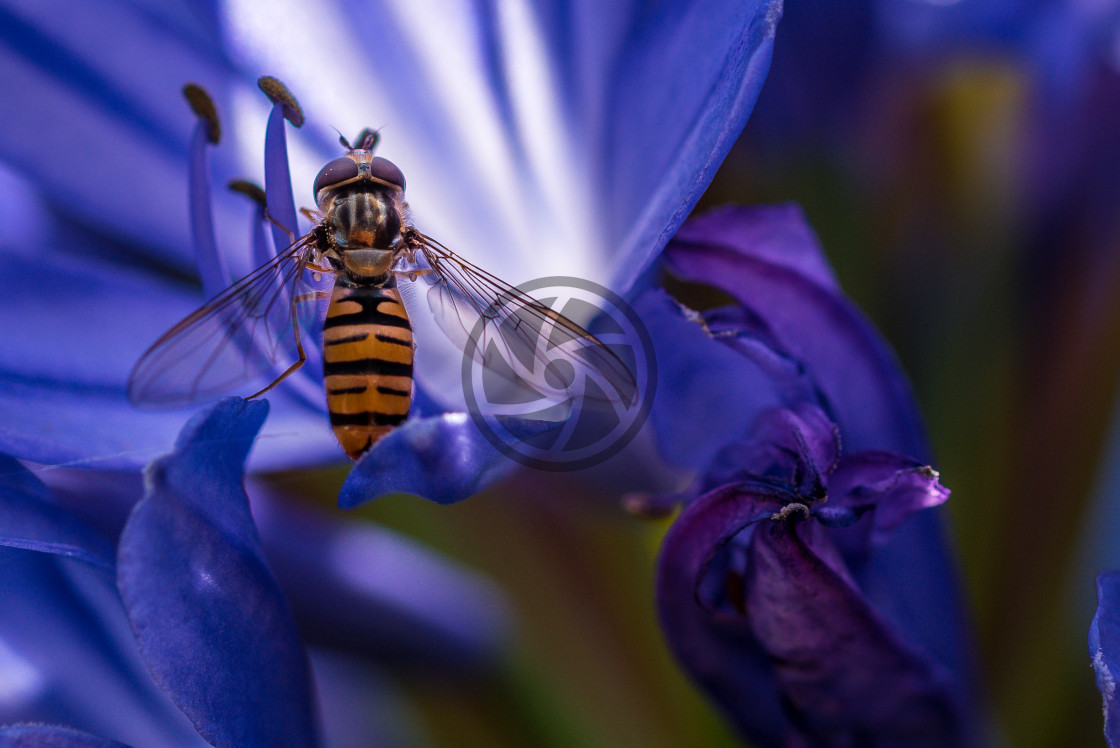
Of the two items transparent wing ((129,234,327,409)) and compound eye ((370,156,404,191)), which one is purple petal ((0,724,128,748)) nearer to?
transparent wing ((129,234,327,409))

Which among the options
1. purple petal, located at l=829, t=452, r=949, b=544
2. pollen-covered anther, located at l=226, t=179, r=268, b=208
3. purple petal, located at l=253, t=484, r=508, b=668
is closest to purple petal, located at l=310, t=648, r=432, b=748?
purple petal, located at l=253, t=484, r=508, b=668

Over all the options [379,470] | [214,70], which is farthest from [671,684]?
[214,70]

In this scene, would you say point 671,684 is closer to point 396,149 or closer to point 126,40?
point 396,149

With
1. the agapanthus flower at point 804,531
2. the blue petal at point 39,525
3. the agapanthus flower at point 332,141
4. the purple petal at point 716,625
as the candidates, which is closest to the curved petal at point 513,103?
the agapanthus flower at point 332,141

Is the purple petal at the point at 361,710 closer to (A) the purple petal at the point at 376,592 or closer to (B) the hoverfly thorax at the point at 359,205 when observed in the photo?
(A) the purple petal at the point at 376,592

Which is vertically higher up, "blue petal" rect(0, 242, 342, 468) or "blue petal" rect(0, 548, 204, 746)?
"blue petal" rect(0, 242, 342, 468)

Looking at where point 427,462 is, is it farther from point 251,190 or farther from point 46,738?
point 251,190

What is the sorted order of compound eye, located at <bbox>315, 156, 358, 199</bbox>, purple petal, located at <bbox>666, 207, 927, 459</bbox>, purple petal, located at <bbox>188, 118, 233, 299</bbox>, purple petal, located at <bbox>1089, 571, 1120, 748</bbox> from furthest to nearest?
compound eye, located at <bbox>315, 156, 358, 199</bbox>
purple petal, located at <bbox>188, 118, 233, 299</bbox>
purple petal, located at <bbox>666, 207, 927, 459</bbox>
purple petal, located at <bbox>1089, 571, 1120, 748</bbox>
